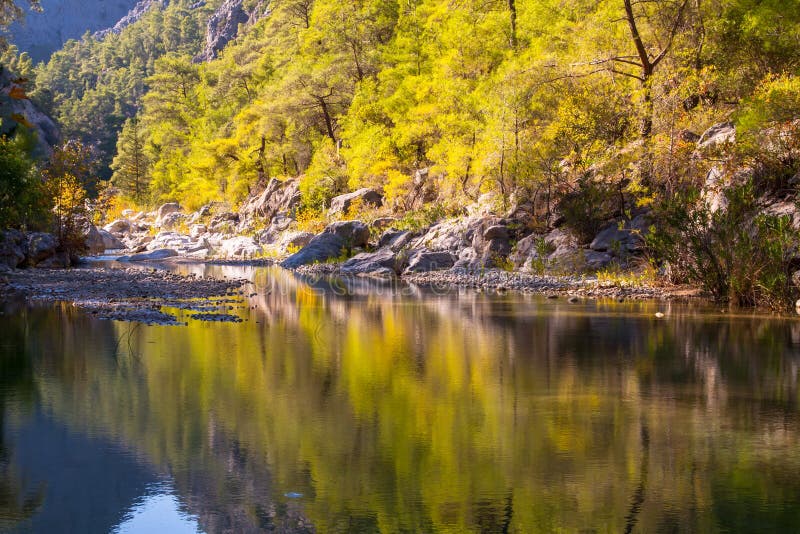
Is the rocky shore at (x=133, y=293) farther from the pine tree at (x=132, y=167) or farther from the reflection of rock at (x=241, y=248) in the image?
the pine tree at (x=132, y=167)

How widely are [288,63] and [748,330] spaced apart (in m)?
57.8

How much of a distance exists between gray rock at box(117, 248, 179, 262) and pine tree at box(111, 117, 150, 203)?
4640 centimetres

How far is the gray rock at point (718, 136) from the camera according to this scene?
67.7ft

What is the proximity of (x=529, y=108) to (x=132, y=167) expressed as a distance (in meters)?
70.6

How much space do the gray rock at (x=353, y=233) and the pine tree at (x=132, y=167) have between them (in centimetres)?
6032

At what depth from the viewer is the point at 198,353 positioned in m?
11.0

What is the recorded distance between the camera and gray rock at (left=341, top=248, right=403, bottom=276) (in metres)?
29.5

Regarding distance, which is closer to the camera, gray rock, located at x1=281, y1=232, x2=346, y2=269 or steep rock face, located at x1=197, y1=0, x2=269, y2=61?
gray rock, located at x1=281, y1=232, x2=346, y2=269

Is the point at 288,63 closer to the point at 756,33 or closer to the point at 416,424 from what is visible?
the point at 756,33

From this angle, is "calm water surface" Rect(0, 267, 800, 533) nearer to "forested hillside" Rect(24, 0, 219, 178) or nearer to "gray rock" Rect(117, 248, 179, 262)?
"gray rock" Rect(117, 248, 179, 262)

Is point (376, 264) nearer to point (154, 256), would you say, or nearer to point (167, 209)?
point (154, 256)

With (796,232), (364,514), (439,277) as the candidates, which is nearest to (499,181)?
(439,277)

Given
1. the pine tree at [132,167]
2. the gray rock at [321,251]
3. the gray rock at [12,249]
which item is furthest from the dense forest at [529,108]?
the pine tree at [132,167]

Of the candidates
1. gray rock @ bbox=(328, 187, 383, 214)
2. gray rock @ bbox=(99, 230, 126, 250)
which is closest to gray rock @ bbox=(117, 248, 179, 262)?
gray rock @ bbox=(99, 230, 126, 250)
